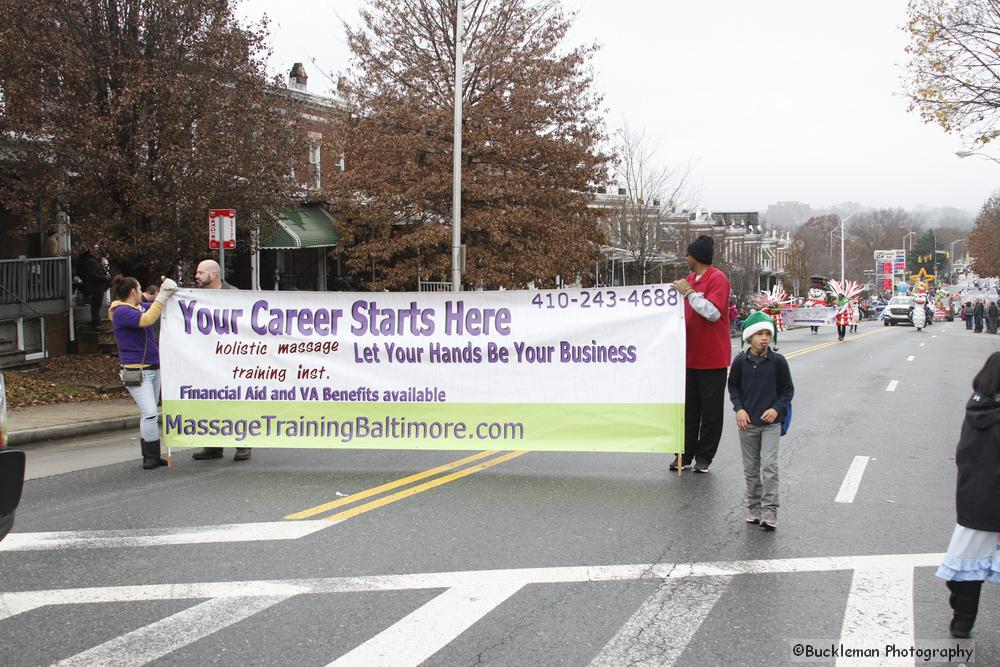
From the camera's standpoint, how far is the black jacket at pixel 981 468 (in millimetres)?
3949

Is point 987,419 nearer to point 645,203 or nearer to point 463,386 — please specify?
point 463,386

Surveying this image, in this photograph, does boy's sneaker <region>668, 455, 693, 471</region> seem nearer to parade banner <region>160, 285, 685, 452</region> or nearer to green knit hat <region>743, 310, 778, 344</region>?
parade banner <region>160, 285, 685, 452</region>

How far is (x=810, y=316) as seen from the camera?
4925cm

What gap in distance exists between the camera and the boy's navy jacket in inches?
232

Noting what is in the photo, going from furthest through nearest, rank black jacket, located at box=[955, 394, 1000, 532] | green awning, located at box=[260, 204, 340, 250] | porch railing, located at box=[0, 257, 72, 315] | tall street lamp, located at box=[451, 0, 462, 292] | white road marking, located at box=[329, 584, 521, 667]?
green awning, located at box=[260, 204, 340, 250] < tall street lamp, located at box=[451, 0, 462, 292] < porch railing, located at box=[0, 257, 72, 315] < black jacket, located at box=[955, 394, 1000, 532] < white road marking, located at box=[329, 584, 521, 667]

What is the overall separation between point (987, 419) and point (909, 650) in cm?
114

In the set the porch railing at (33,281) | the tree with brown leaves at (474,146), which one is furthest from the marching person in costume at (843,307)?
the porch railing at (33,281)

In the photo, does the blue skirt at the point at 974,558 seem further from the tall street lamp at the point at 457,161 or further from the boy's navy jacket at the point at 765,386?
the tall street lamp at the point at 457,161

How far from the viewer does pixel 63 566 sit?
520 centimetres

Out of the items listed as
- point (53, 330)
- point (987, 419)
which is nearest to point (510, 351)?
point (987, 419)

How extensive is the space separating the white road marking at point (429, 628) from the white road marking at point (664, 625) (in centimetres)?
73

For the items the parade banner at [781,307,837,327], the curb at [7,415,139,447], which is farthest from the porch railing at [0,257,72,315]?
the parade banner at [781,307,837,327]

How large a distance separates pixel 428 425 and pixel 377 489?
3.02 ft

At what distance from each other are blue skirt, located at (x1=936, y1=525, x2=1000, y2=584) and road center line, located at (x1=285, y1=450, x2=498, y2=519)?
4192 millimetres
